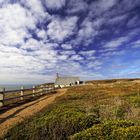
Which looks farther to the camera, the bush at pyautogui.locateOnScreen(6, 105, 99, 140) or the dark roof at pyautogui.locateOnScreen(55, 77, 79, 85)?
the dark roof at pyautogui.locateOnScreen(55, 77, 79, 85)

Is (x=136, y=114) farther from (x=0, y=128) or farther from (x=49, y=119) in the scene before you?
(x=0, y=128)

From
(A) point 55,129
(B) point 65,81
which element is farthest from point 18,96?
(B) point 65,81

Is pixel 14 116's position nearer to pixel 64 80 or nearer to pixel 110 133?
pixel 110 133

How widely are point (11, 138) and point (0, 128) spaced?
2255 mm

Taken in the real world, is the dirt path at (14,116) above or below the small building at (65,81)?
below

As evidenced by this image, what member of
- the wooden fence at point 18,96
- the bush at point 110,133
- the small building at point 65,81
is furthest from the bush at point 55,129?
the small building at point 65,81

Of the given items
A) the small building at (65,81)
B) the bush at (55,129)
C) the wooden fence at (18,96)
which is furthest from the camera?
the small building at (65,81)

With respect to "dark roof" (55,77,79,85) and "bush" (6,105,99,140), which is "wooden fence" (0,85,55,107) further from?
"dark roof" (55,77,79,85)

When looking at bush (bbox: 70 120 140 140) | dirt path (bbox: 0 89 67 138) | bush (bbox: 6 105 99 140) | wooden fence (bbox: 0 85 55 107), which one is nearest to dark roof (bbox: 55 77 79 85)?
wooden fence (bbox: 0 85 55 107)

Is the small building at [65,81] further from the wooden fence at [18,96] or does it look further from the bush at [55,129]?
the bush at [55,129]

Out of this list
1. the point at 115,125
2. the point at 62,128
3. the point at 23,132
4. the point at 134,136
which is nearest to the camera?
the point at 134,136

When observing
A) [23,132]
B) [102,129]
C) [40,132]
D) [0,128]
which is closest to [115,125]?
[102,129]

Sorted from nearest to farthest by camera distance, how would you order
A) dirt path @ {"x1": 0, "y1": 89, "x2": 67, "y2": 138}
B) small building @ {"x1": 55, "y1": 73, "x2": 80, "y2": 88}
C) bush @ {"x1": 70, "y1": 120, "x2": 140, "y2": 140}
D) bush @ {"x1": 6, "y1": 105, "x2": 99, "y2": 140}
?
bush @ {"x1": 70, "y1": 120, "x2": 140, "y2": 140}, bush @ {"x1": 6, "y1": 105, "x2": 99, "y2": 140}, dirt path @ {"x1": 0, "y1": 89, "x2": 67, "y2": 138}, small building @ {"x1": 55, "y1": 73, "x2": 80, "y2": 88}

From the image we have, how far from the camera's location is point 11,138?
6.70 m
